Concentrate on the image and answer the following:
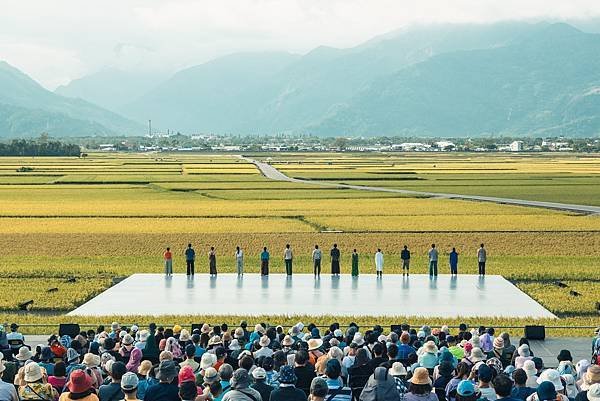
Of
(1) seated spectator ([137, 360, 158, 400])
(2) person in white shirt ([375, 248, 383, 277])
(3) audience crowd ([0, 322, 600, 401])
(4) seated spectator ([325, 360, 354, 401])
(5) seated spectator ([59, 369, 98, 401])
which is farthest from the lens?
(2) person in white shirt ([375, 248, 383, 277])

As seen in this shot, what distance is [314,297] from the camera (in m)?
25.3

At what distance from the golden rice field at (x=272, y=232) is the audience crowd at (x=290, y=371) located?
805cm

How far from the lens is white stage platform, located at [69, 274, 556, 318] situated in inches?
916

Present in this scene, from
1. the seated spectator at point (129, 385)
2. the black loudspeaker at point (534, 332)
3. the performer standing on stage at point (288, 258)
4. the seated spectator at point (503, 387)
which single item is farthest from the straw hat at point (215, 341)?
the performer standing on stage at point (288, 258)

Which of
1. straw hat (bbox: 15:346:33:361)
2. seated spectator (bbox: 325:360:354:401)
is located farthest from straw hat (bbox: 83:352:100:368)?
seated spectator (bbox: 325:360:354:401)

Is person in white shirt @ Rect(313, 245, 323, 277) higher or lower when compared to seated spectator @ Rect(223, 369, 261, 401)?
lower

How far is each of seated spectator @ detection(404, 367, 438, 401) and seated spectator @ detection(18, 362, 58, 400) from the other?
446cm

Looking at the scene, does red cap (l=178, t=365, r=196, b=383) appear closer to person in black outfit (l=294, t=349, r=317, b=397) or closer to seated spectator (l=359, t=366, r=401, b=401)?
person in black outfit (l=294, t=349, r=317, b=397)

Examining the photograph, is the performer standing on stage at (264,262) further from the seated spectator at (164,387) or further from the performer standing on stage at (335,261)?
the seated spectator at (164,387)

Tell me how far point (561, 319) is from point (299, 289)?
28.8 feet

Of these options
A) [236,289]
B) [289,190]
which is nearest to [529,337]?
[236,289]

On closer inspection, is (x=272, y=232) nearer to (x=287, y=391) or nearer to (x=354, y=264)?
(x=354, y=264)

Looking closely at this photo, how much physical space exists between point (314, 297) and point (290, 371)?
627 inches

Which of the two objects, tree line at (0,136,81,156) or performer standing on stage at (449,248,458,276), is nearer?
performer standing on stage at (449,248,458,276)
